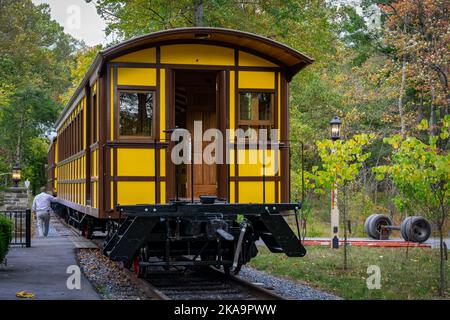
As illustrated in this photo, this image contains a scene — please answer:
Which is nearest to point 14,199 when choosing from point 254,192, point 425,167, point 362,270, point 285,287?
point 362,270

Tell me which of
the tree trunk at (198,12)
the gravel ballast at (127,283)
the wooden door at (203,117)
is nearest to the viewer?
the gravel ballast at (127,283)

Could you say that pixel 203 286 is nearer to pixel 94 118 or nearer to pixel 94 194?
pixel 94 194

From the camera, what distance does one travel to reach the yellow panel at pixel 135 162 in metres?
11.6

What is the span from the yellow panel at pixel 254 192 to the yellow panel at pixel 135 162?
4.71 feet

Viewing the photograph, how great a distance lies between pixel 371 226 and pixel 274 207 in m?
10.9

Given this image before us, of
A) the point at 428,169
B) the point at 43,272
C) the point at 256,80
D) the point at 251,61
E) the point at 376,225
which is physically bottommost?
the point at 43,272

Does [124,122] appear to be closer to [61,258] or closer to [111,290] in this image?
[111,290]

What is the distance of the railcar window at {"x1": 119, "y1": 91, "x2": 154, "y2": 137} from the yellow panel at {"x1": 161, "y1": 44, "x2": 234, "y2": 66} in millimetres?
665

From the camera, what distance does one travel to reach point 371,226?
69.8ft

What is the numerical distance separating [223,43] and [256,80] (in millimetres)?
775

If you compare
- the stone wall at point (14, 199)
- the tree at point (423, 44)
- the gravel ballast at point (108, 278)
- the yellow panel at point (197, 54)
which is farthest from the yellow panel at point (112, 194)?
the tree at point (423, 44)

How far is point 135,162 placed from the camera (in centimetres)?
1160

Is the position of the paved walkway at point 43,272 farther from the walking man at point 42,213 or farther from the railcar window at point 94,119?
the railcar window at point 94,119
